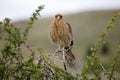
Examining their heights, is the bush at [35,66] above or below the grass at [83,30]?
above

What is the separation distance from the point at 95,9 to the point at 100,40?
62.2m

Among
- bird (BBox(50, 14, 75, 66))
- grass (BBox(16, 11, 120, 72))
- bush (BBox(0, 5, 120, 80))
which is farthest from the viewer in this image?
grass (BBox(16, 11, 120, 72))

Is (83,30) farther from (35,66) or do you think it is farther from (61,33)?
(35,66)

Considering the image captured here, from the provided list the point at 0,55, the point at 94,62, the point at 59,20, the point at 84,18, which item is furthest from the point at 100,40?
the point at 84,18

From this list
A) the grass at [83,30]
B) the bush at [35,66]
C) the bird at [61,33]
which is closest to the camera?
the bush at [35,66]

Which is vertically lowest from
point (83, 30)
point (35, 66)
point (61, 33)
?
point (83, 30)

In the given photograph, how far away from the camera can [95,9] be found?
67.1 m

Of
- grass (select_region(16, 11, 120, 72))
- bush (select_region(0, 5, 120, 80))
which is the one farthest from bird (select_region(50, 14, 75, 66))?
grass (select_region(16, 11, 120, 72))

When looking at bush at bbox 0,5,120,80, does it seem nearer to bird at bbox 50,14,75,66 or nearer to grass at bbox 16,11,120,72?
bird at bbox 50,14,75,66

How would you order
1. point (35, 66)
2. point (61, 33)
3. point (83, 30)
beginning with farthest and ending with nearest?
point (83, 30) → point (61, 33) → point (35, 66)

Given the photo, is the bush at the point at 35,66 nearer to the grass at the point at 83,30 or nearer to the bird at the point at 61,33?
the bird at the point at 61,33

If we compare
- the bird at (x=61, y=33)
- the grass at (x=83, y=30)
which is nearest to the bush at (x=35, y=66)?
the bird at (x=61, y=33)

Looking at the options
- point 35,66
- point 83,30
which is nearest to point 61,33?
point 35,66

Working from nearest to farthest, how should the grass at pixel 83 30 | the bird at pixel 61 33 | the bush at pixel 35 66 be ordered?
the bush at pixel 35 66 → the bird at pixel 61 33 → the grass at pixel 83 30
